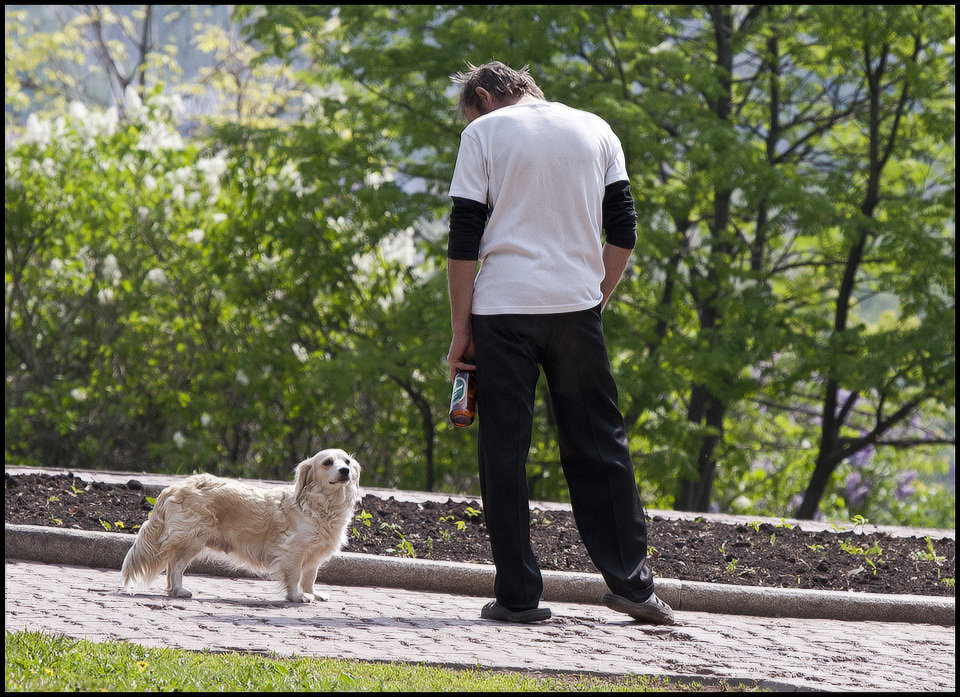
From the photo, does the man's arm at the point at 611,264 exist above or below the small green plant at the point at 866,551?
above

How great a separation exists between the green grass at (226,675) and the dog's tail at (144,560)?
4.62 feet

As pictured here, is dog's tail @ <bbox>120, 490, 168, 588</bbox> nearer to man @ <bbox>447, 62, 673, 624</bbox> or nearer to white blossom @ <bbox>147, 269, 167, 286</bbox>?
man @ <bbox>447, 62, 673, 624</bbox>

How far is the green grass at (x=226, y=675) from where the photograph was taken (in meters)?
3.13

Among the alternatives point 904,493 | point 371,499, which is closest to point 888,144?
point 904,493

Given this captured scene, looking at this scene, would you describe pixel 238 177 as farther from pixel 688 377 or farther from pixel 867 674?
pixel 867 674

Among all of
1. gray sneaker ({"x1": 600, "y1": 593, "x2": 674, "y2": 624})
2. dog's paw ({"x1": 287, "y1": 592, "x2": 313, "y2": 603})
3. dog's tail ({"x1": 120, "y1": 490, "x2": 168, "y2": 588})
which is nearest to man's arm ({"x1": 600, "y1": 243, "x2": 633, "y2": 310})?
gray sneaker ({"x1": 600, "y1": 593, "x2": 674, "y2": 624})

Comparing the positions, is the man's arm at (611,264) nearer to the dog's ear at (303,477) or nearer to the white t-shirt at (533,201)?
the white t-shirt at (533,201)

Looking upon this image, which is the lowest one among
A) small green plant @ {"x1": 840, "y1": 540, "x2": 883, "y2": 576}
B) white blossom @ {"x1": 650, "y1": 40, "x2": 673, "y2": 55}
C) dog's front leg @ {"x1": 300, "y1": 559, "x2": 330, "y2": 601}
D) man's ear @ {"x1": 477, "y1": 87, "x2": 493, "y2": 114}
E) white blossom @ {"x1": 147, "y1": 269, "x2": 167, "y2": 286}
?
dog's front leg @ {"x1": 300, "y1": 559, "x2": 330, "y2": 601}

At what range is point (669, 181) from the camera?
495 inches

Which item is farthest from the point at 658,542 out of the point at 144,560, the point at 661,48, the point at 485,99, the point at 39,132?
the point at 39,132

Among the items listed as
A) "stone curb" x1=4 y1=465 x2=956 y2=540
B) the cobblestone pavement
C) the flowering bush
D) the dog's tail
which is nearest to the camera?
the cobblestone pavement

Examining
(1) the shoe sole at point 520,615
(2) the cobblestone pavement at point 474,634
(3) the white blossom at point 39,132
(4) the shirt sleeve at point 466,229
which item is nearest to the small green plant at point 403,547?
(2) the cobblestone pavement at point 474,634

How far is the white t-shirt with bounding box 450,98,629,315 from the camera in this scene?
4426 mm

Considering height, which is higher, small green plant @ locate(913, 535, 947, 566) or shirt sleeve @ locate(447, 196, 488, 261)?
shirt sleeve @ locate(447, 196, 488, 261)
